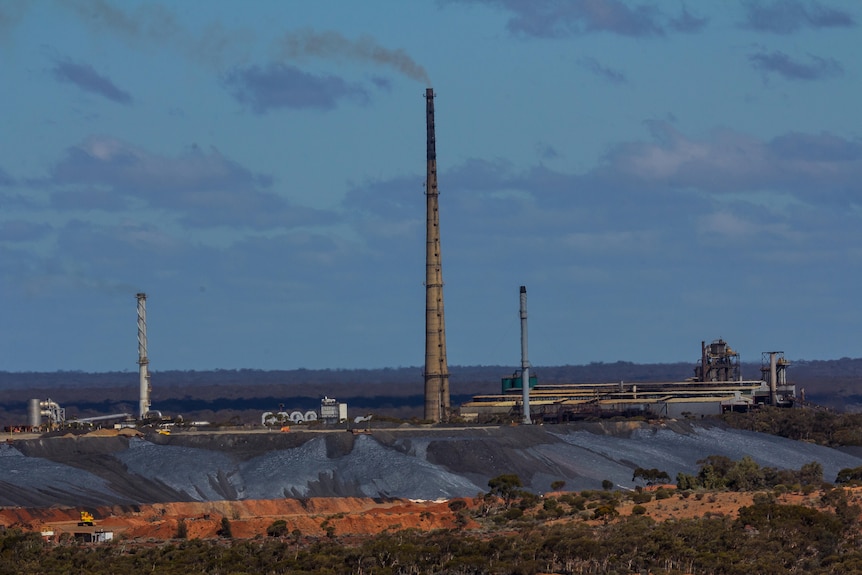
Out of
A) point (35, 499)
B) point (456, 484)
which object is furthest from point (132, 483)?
point (456, 484)

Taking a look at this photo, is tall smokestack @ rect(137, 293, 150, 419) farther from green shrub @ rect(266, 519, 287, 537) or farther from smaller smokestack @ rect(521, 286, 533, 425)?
green shrub @ rect(266, 519, 287, 537)

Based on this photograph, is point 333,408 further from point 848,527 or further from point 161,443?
point 848,527

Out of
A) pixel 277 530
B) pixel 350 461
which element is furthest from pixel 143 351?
pixel 277 530

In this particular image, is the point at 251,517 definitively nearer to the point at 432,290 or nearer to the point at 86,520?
the point at 86,520

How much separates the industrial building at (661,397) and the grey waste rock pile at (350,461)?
14892 mm

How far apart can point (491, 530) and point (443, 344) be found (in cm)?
5749

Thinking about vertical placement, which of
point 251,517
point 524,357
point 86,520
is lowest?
point 251,517

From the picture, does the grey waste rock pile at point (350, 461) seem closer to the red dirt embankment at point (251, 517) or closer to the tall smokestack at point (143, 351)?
the red dirt embankment at point (251, 517)

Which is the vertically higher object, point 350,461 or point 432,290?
point 432,290

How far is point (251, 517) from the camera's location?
272ft

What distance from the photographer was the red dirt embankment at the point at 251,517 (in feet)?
243

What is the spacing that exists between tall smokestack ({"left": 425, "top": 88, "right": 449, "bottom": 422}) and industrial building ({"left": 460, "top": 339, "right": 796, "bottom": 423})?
18.0 ft

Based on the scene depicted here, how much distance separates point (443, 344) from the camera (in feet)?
429

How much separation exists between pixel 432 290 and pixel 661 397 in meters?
23.1
